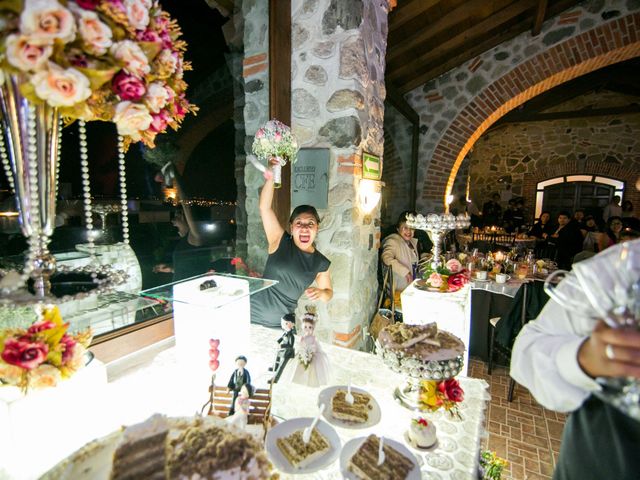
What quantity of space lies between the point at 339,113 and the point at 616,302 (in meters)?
2.55

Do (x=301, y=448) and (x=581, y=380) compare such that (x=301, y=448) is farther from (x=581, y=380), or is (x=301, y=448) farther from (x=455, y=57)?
(x=455, y=57)

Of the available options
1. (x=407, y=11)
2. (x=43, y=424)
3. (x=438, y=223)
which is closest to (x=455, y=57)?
(x=407, y=11)

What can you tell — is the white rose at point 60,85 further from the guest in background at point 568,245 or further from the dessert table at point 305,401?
the guest in background at point 568,245

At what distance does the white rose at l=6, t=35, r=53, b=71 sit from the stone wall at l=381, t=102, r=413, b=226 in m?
6.93

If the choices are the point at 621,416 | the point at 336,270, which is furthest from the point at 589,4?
the point at 621,416

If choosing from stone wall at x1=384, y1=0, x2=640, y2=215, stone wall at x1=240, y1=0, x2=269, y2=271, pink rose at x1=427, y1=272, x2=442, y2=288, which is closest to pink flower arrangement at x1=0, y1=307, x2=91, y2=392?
stone wall at x1=240, y1=0, x2=269, y2=271

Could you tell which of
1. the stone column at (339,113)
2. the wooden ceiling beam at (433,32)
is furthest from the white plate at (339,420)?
the wooden ceiling beam at (433,32)

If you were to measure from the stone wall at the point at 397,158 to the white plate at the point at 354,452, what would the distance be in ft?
21.3

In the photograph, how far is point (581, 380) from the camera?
2.67 ft

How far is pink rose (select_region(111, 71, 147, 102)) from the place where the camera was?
921mm

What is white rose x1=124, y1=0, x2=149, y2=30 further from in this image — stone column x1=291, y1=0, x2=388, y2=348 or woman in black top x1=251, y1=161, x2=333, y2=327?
stone column x1=291, y1=0, x2=388, y2=348

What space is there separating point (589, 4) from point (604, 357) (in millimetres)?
6898

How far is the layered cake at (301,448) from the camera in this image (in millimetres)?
985

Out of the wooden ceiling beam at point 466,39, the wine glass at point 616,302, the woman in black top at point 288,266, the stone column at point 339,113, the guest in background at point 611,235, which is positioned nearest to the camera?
the wine glass at point 616,302
